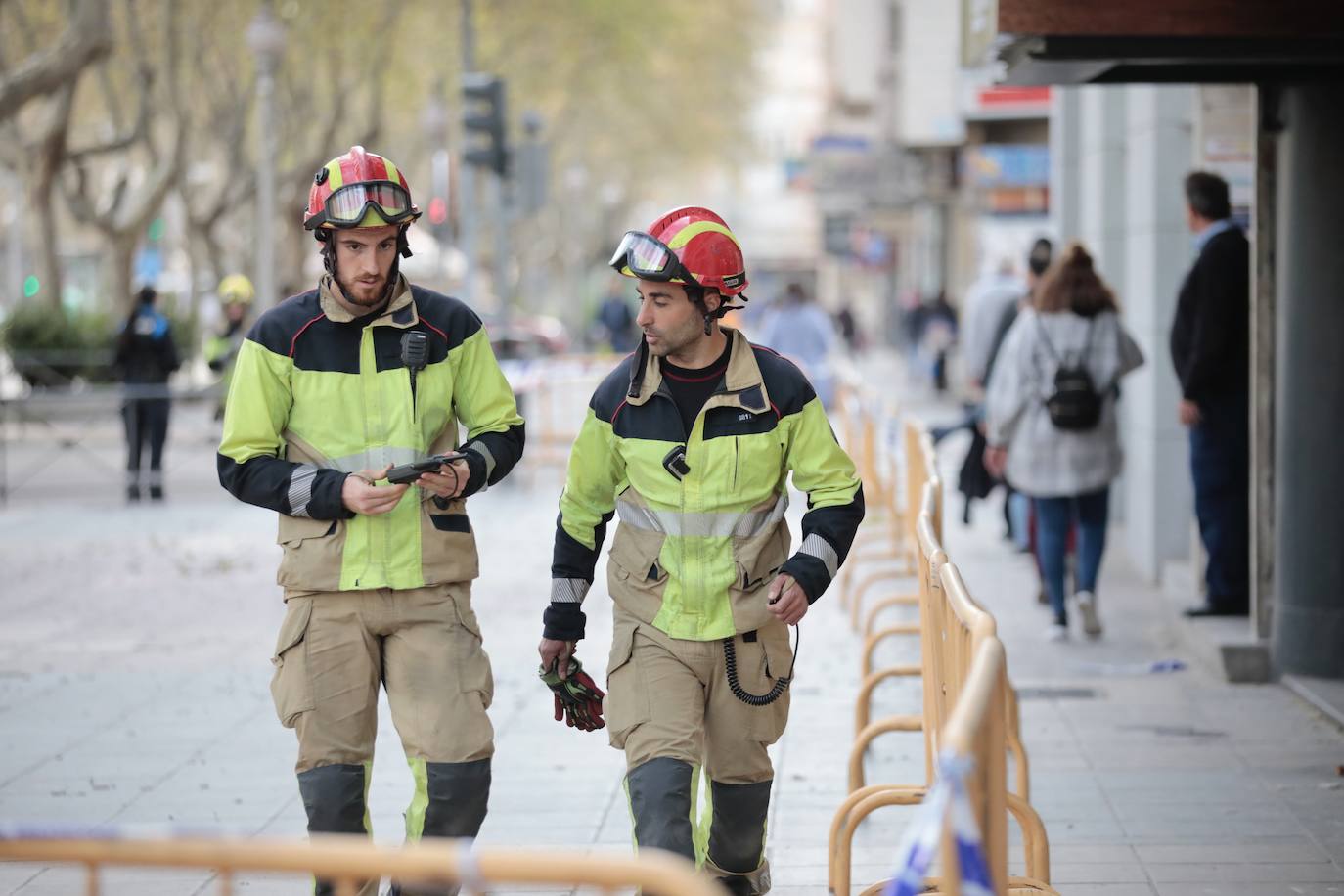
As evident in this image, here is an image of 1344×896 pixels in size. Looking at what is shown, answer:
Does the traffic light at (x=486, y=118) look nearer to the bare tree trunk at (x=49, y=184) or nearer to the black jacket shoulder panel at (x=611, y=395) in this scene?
the bare tree trunk at (x=49, y=184)

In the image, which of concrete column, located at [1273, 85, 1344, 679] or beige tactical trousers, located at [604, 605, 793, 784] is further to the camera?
concrete column, located at [1273, 85, 1344, 679]

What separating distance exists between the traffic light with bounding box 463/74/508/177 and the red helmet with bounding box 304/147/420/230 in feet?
44.3

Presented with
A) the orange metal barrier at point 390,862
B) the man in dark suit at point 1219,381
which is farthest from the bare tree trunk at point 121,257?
the orange metal barrier at point 390,862

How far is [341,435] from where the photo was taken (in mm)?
4723

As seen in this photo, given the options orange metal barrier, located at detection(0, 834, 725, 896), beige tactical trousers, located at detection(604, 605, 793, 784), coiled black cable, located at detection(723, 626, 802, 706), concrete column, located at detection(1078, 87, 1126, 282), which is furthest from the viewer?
concrete column, located at detection(1078, 87, 1126, 282)

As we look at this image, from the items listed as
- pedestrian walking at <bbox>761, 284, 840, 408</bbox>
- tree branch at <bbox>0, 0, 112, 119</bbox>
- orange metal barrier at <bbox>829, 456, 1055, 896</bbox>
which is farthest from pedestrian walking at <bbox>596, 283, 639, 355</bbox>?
orange metal barrier at <bbox>829, 456, 1055, 896</bbox>

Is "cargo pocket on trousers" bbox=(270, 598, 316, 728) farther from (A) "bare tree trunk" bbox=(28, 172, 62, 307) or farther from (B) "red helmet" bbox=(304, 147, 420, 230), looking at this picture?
(A) "bare tree trunk" bbox=(28, 172, 62, 307)

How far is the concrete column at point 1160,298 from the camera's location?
1105 centimetres

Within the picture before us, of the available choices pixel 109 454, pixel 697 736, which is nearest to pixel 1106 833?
pixel 697 736

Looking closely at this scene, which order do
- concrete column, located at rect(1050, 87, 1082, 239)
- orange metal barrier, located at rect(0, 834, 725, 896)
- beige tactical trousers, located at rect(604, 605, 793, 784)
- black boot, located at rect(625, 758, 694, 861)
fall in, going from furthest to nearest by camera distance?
concrete column, located at rect(1050, 87, 1082, 239), beige tactical trousers, located at rect(604, 605, 793, 784), black boot, located at rect(625, 758, 694, 861), orange metal barrier, located at rect(0, 834, 725, 896)

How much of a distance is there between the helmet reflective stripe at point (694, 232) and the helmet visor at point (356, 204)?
66cm

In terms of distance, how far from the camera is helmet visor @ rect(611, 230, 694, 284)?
14.9 feet

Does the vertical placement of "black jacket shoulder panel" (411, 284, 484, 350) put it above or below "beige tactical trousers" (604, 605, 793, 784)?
above

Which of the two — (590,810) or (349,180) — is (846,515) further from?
(590,810)
